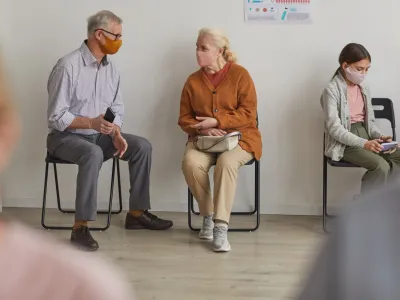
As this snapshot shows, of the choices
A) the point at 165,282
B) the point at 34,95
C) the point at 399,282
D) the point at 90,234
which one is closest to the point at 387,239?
the point at 399,282

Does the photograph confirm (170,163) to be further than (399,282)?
Yes

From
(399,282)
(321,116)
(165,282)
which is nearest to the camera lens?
(399,282)

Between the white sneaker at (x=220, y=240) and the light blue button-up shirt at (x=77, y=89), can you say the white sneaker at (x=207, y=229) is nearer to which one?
the white sneaker at (x=220, y=240)

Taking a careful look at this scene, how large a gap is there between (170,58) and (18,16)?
3.66ft

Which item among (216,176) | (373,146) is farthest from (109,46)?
(373,146)

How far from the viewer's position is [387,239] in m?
0.46

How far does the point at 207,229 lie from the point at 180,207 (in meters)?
0.72

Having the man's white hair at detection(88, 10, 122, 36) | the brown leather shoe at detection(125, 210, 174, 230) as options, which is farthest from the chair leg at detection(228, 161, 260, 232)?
the man's white hair at detection(88, 10, 122, 36)

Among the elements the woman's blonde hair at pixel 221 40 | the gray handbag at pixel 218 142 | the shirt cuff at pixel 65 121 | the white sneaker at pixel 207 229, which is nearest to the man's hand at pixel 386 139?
the gray handbag at pixel 218 142

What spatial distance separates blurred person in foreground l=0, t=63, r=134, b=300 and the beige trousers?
3513 mm

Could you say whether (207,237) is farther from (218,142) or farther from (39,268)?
(39,268)

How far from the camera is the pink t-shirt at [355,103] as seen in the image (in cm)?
433

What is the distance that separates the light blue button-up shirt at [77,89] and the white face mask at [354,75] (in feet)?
4.93

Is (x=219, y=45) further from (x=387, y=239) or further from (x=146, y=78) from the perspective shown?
(x=387, y=239)
